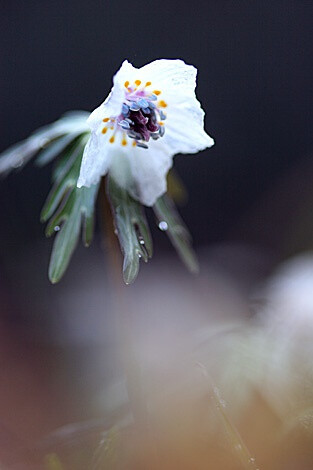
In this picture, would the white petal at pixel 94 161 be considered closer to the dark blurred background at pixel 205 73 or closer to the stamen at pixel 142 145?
the stamen at pixel 142 145

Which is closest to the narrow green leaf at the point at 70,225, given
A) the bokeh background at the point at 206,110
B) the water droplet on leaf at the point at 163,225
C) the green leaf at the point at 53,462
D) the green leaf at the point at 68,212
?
the green leaf at the point at 68,212

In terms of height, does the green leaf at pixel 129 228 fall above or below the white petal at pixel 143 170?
below

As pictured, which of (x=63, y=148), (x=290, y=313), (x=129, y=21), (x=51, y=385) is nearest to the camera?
(x=63, y=148)

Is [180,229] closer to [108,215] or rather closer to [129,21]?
[108,215]

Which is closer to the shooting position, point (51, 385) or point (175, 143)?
point (175, 143)

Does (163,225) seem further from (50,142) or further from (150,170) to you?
(50,142)

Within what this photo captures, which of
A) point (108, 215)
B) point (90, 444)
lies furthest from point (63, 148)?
point (90, 444)

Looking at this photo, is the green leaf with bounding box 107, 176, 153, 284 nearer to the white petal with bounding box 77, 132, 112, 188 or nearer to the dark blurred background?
the white petal with bounding box 77, 132, 112, 188

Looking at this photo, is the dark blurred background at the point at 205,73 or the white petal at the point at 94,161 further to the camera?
the dark blurred background at the point at 205,73
